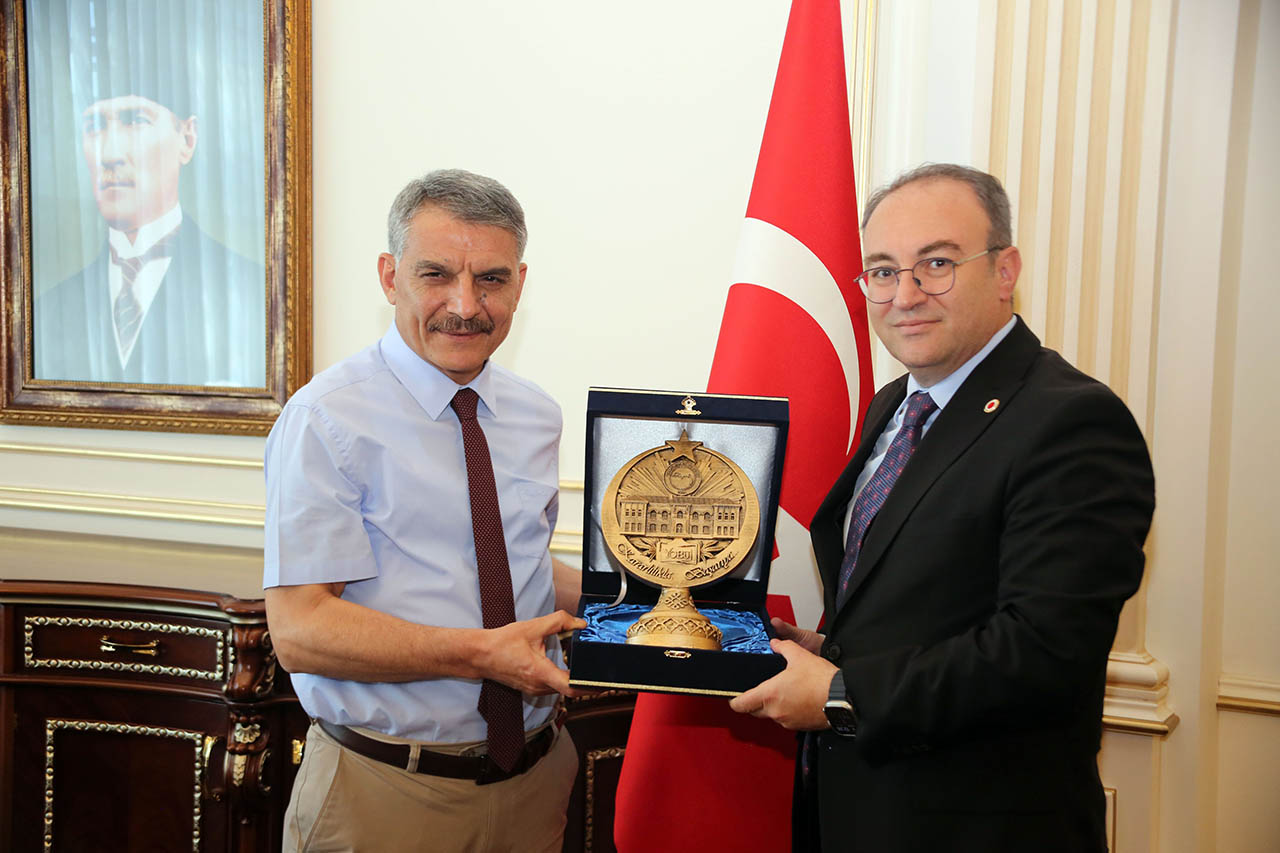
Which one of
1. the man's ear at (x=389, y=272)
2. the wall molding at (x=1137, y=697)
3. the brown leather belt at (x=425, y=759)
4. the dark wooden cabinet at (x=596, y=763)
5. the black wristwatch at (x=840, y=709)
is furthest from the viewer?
the dark wooden cabinet at (x=596, y=763)

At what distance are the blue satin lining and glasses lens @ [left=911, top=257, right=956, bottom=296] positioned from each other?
2.24ft

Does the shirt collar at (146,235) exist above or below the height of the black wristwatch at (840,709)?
above

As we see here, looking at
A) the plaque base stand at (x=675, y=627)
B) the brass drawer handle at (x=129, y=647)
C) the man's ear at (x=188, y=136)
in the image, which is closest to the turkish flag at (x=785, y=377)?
the plaque base stand at (x=675, y=627)

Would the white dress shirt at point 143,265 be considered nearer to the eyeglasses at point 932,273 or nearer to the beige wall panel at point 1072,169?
the eyeglasses at point 932,273

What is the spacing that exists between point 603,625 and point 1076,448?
2.96ft

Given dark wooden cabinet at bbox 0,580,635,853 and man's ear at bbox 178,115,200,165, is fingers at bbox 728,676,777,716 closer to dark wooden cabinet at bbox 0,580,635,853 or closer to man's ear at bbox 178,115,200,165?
dark wooden cabinet at bbox 0,580,635,853

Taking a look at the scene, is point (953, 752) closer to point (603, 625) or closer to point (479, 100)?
point (603, 625)

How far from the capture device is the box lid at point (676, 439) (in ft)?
5.57

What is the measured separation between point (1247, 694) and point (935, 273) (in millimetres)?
1505

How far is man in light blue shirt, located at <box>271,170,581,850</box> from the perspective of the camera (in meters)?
1.60

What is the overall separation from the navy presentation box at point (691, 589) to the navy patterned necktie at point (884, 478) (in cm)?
17

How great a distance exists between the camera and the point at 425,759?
1.67m

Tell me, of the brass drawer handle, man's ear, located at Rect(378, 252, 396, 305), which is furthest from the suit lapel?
the brass drawer handle

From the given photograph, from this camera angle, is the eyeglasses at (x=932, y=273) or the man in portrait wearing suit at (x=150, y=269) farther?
the man in portrait wearing suit at (x=150, y=269)
